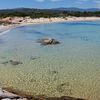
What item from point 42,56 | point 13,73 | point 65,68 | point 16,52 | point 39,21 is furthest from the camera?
point 39,21

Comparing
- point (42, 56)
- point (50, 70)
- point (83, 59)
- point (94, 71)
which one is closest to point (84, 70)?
point (94, 71)

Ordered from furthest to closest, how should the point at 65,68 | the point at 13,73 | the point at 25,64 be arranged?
the point at 25,64, the point at 65,68, the point at 13,73

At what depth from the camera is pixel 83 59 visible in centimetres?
2319

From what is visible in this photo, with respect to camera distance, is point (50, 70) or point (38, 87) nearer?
point (38, 87)

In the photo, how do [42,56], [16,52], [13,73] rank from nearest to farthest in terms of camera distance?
[13,73] < [42,56] < [16,52]

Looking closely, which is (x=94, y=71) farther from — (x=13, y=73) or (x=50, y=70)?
(x=13, y=73)

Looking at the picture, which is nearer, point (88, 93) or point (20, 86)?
point (88, 93)

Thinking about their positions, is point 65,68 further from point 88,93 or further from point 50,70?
point 88,93

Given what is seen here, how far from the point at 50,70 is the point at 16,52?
848cm

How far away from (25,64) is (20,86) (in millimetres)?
5660

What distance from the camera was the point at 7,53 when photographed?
25969 millimetres

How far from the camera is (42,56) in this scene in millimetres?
24703

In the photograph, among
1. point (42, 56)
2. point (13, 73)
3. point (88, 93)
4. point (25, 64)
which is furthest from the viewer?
point (42, 56)

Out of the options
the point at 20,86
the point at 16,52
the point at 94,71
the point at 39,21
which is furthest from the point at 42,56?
the point at 39,21
